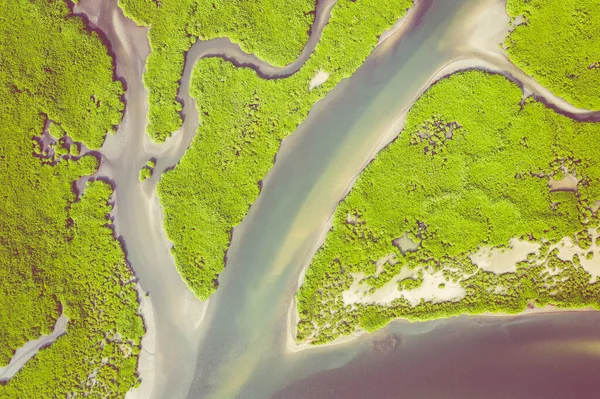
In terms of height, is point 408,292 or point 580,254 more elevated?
point 580,254

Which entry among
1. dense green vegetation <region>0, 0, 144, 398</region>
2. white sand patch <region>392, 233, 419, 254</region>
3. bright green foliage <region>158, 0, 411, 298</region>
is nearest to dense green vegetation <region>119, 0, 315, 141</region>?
bright green foliage <region>158, 0, 411, 298</region>

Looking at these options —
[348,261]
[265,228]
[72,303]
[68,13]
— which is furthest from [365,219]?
[68,13]

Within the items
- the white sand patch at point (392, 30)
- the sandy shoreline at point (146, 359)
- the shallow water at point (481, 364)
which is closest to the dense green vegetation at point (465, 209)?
the shallow water at point (481, 364)

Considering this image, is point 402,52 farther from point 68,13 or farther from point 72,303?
point 72,303

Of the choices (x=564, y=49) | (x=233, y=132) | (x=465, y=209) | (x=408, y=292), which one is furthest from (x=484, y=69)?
(x=233, y=132)

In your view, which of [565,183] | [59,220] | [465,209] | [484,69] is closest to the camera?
[465,209]

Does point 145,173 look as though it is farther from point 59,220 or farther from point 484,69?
point 484,69
